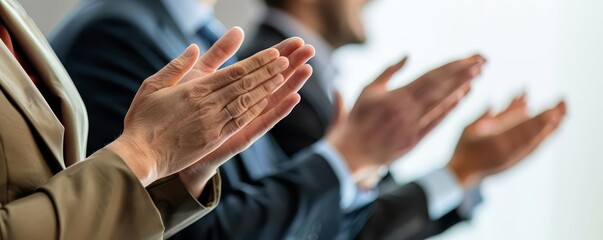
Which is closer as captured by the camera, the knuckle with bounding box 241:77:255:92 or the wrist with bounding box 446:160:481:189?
the knuckle with bounding box 241:77:255:92

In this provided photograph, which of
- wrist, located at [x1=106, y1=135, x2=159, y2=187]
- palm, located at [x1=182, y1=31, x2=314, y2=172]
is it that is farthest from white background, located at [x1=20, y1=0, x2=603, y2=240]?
wrist, located at [x1=106, y1=135, x2=159, y2=187]

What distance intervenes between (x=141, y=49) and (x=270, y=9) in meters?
0.37

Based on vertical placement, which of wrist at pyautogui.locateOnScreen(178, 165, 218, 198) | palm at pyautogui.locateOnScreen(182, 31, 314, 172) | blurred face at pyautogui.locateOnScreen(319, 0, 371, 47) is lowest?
blurred face at pyautogui.locateOnScreen(319, 0, 371, 47)

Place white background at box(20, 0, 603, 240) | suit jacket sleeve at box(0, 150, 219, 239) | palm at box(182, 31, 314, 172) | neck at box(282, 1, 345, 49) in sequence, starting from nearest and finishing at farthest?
1. suit jacket sleeve at box(0, 150, 219, 239)
2. palm at box(182, 31, 314, 172)
3. neck at box(282, 1, 345, 49)
4. white background at box(20, 0, 603, 240)

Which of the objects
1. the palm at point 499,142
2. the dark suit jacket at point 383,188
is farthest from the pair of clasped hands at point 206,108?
the palm at point 499,142

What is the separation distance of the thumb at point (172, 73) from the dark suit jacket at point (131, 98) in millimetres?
360

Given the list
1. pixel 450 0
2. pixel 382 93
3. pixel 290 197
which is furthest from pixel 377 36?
pixel 290 197

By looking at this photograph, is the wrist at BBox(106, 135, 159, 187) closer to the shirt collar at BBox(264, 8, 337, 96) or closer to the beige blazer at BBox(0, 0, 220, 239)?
the beige blazer at BBox(0, 0, 220, 239)

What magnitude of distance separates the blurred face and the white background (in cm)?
4

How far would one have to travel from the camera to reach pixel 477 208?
5.16 feet

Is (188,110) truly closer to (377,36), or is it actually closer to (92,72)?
(92,72)

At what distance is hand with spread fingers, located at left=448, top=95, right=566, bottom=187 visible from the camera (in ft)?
4.90

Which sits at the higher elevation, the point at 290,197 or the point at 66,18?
the point at 66,18

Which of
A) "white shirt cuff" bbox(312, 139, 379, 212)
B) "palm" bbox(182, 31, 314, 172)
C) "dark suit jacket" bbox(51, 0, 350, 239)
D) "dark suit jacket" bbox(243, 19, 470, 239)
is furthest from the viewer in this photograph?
"dark suit jacket" bbox(243, 19, 470, 239)
